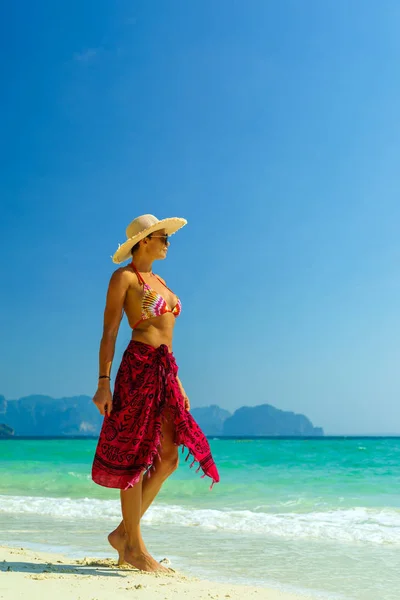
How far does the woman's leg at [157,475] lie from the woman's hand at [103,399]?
30cm

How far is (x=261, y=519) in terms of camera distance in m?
6.46

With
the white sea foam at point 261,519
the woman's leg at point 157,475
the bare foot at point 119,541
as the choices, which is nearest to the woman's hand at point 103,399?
the woman's leg at point 157,475

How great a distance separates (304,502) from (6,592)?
6.31 m

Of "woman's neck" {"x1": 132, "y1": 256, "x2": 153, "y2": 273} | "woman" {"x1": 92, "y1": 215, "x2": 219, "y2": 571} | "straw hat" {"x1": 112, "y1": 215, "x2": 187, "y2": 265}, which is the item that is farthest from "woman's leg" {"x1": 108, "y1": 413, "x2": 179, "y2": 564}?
"straw hat" {"x1": 112, "y1": 215, "x2": 187, "y2": 265}

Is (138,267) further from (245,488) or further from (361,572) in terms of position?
(245,488)

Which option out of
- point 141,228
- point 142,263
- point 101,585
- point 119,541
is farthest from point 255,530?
point 141,228

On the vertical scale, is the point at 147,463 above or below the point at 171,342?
below

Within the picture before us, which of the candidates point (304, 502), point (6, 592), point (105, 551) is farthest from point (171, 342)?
point (304, 502)

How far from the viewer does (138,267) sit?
361 cm

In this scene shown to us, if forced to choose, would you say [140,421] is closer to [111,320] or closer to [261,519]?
[111,320]

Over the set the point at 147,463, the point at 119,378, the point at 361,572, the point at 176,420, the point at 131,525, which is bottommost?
the point at 361,572

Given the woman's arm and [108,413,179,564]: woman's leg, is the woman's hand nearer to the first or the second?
the woman's arm

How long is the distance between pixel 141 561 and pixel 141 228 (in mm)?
1723

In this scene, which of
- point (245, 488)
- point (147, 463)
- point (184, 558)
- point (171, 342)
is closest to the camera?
point (147, 463)
